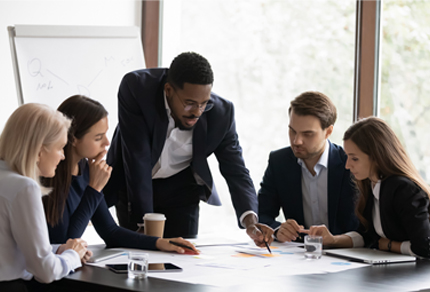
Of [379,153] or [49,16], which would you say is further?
[49,16]

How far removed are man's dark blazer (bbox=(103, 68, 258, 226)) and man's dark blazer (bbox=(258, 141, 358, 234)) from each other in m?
0.10

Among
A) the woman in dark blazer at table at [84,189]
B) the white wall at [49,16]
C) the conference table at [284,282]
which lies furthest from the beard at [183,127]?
the white wall at [49,16]

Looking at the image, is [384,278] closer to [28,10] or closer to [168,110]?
[168,110]

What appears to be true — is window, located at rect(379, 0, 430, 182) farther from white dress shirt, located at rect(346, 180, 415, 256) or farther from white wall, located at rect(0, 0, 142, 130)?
white wall, located at rect(0, 0, 142, 130)

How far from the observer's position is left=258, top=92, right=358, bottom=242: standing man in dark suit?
2.38 metres

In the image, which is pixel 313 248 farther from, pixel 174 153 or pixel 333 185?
pixel 174 153

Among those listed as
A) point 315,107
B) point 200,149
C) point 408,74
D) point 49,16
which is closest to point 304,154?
point 315,107

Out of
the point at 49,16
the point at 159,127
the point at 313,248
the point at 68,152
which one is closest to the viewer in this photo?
the point at 313,248

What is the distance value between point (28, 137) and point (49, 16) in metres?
2.40

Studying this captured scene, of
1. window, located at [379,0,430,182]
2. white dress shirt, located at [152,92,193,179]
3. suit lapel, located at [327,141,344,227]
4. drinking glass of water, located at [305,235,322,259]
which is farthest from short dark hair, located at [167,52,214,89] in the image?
window, located at [379,0,430,182]

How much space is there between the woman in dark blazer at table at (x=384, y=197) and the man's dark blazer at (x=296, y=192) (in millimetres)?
170

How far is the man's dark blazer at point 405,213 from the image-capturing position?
1.91m

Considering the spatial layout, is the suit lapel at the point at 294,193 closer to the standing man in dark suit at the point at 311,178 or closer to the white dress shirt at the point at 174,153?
the standing man in dark suit at the point at 311,178

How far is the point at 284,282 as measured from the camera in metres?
1.41
